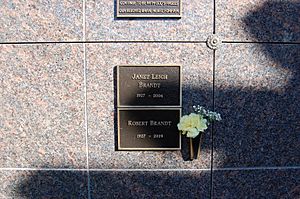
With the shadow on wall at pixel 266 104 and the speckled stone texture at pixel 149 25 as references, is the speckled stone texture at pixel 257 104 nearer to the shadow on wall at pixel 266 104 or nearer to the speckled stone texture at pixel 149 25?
the shadow on wall at pixel 266 104

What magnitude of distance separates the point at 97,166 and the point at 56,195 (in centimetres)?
58

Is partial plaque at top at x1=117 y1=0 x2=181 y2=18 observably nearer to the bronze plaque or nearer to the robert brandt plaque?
the robert brandt plaque

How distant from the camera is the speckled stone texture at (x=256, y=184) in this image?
11.9 feet

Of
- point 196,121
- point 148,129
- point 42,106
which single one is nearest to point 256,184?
point 196,121

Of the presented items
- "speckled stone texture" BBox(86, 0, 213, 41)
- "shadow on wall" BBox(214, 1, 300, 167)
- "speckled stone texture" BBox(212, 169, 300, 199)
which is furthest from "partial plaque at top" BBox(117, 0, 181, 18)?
"speckled stone texture" BBox(212, 169, 300, 199)

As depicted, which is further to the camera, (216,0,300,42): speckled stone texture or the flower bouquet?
(216,0,300,42): speckled stone texture

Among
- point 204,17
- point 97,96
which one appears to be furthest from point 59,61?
point 204,17

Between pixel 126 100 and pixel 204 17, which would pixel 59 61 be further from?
pixel 204 17

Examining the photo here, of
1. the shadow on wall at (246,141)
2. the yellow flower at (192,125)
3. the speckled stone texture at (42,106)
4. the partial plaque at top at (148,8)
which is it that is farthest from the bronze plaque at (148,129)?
the partial plaque at top at (148,8)

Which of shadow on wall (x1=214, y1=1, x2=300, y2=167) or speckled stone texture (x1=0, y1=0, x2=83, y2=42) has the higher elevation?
speckled stone texture (x1=0, y1=0, x2=83, y2=42)

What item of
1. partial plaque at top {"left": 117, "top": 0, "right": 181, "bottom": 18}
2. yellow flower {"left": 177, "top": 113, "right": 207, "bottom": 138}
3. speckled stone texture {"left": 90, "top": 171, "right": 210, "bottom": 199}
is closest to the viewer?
yellow flower {"left": 177, "top": 113, "right": 207, "bottom": 138}

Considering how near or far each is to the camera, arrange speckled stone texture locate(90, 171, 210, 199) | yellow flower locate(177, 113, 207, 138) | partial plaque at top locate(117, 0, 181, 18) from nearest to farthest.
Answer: yellow flower locate(177, 113, 207, 138), partial plaque at top locate(117, 0, 181, 18), speckled stone texture locate(90, 171, 210, 199)

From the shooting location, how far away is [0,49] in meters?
3.55

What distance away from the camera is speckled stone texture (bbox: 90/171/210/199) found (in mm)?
3600
